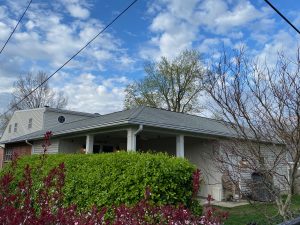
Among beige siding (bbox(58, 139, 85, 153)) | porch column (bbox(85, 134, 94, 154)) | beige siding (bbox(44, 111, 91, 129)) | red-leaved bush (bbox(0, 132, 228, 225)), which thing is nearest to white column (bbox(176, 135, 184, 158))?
porch column (bbox(85, 134, 94, 154))

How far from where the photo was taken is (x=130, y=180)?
6.73 meters

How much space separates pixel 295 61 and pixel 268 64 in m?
0.52

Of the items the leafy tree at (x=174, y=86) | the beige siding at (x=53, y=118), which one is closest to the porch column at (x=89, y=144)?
the beige siding at (x=53, y=118)

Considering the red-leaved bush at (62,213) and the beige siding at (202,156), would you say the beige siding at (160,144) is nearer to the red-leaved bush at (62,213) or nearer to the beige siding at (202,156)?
the beige siding at (202,156)

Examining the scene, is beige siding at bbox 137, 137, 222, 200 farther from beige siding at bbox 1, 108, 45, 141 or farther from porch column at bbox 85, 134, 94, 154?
beige siding at bbox 1, 108, 45, 141

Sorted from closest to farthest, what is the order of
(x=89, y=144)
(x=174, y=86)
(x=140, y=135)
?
(x=89, y=144) < (x=140, y=135) < (x=174, y=86)

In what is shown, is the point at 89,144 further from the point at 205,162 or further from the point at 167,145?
the point at 205,162

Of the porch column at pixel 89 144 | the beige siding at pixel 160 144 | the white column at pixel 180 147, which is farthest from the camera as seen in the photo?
the beige siding at pixel 160 144

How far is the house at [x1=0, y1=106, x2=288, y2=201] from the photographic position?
38.7 ft

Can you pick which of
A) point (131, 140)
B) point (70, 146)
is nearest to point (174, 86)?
point (70, 146)

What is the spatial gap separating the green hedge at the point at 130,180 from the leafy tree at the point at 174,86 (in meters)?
32.0

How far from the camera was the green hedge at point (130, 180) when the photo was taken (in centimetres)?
649

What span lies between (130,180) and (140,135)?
8.60 meters

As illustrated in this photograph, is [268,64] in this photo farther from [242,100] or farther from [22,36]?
[22,36]
